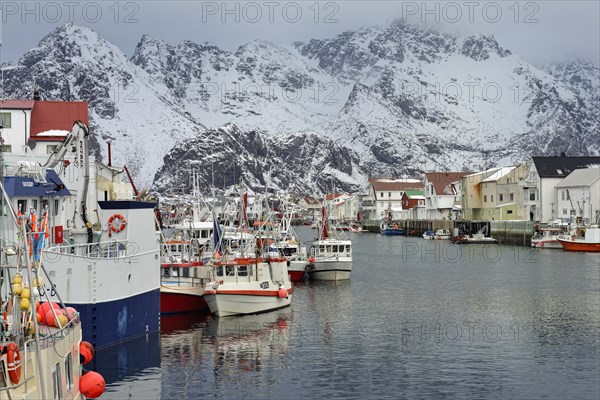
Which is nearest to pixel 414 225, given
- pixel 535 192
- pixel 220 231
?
pixel 535 192

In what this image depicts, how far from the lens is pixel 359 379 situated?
34.7 meters

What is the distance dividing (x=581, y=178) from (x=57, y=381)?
116 metres

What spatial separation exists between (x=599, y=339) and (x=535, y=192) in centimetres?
9441

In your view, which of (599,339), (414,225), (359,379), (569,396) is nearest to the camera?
(569,396)

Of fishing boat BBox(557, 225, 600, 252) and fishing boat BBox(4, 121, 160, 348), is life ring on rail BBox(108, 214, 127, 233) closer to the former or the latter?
fishing boat BBox(4, 121, 160, 348)

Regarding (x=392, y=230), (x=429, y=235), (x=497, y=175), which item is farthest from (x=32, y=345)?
(x=392, y=230)

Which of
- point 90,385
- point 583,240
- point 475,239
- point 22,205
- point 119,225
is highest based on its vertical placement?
point 22,205

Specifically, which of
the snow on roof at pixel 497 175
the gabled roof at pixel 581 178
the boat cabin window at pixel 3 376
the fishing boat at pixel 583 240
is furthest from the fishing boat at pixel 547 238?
the boat cabin window at pixel 3 376

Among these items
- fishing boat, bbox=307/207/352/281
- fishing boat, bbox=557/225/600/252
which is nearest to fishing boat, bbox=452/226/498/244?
fishing boat, bbox=557/225/600/252

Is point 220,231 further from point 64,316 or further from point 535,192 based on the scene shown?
point 535,192

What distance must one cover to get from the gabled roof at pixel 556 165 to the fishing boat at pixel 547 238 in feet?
44.3

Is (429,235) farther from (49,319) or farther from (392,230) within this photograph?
(49,319)

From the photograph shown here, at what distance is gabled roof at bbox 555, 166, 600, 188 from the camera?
123 meters

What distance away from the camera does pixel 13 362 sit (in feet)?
49.6
